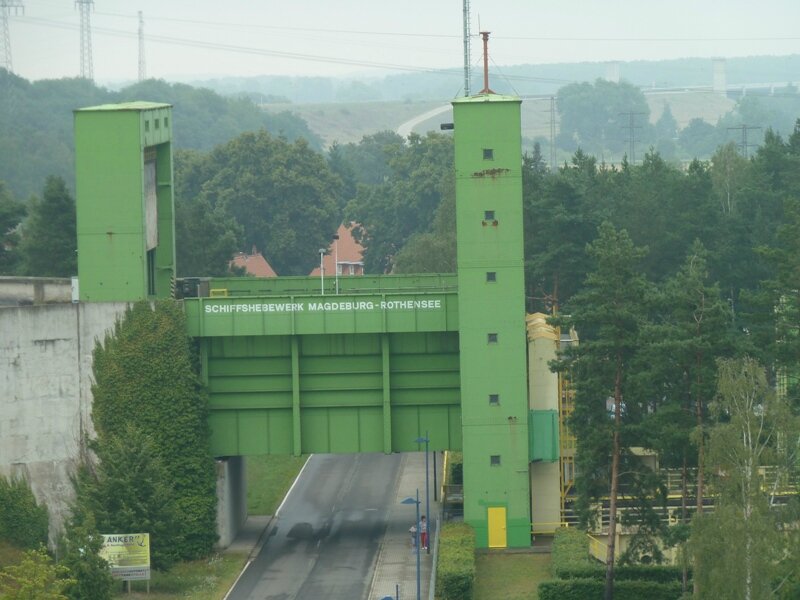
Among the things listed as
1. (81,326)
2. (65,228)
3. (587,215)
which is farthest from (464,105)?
(65,228)

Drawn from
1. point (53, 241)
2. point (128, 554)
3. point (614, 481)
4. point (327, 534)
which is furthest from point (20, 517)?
point (53, 241)

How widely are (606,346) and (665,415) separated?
10.8 feet

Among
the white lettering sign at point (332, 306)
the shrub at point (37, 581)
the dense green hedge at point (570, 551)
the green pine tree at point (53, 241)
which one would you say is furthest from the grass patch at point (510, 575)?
the green pine tree at point (53, 241)

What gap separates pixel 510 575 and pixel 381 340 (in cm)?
1043

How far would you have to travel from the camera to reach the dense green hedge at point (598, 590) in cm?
5809

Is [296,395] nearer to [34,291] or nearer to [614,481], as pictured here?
[34,291]

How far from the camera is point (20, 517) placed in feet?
212

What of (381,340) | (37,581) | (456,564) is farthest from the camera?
(381,340)

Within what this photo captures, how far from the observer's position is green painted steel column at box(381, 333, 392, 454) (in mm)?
66500

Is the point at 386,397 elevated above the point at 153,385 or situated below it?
below

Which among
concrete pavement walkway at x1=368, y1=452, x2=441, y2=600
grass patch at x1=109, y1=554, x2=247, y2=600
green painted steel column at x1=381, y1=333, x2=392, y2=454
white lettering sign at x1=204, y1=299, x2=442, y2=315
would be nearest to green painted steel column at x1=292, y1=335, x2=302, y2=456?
white lettering sign at x1=204, y1=299, x2=442, y2=315

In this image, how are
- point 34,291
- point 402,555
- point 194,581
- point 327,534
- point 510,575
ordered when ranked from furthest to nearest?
point 34,291 < point 327,534 < point 402,555 < point 194,581 < point 510,575

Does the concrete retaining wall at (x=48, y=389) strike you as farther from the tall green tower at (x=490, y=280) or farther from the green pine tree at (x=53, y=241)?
the green pine tree at (x=53, y=241)

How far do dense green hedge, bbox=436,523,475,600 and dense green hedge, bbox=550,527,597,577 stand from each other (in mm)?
2896
